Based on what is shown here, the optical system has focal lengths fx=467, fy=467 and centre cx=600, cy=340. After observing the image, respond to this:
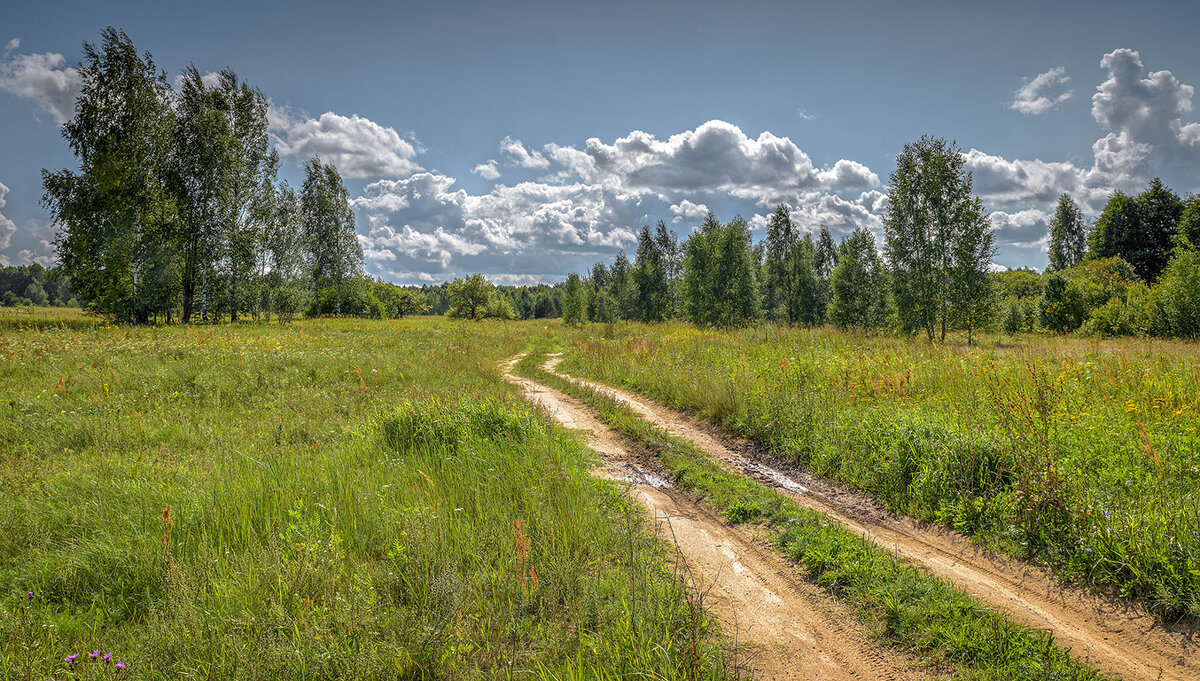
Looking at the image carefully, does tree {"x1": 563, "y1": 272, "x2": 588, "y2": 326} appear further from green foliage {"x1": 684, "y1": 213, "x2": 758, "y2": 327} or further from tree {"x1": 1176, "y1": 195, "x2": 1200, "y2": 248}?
tree {"x1": 1176, "y1": 195, "x2": 1200, "y2": 248}

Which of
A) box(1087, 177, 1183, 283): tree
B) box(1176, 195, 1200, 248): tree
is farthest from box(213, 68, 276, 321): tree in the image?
box(1087, 177, 1183, 283): tree

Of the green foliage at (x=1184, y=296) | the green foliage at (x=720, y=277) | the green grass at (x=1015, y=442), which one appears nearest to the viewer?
the green grass at (x=1015, y=442)

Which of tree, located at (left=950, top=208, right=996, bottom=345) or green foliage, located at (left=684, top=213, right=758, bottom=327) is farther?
green foliage, located at (left=684, top=213, right=758, bottom=327)

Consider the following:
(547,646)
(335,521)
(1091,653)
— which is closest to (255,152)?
(335,521)

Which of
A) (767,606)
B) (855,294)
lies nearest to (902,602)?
(767,606)

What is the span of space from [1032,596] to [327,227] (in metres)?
57.9

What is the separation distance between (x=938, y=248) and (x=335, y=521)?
34527 mm

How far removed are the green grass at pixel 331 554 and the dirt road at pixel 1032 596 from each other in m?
2.51

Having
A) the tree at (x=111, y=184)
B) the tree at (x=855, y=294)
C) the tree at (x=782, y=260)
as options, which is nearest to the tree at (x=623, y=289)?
the tree at (x=782, y=260)

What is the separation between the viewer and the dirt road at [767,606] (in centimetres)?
326

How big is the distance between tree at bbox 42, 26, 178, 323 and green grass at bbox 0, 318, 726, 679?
2553 centimetres

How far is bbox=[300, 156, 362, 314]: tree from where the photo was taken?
1932 inches

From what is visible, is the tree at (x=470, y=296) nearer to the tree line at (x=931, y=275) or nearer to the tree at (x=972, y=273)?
the tree line at (x=931, y=275)

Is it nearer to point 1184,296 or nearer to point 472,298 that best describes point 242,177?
point 472,298
